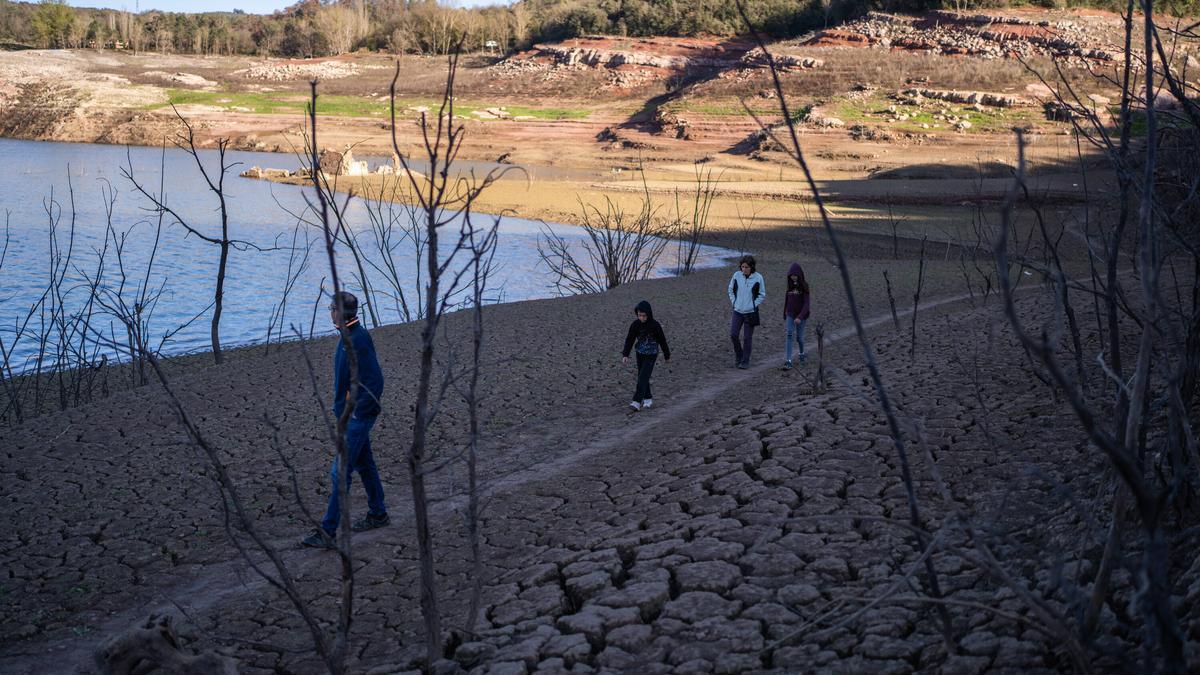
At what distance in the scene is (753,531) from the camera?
5.49 m

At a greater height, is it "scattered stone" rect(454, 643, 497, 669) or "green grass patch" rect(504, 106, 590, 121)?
"green grass patch" rect(504, 106, 590, 121)

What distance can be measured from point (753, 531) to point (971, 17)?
60.8 metres

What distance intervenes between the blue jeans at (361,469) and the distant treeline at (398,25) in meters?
67.3

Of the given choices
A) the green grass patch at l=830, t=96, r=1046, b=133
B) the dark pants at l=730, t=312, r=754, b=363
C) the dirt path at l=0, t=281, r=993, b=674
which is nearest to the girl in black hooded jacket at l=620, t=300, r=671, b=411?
the dirt path at l=0, t=281, r=993, b=674

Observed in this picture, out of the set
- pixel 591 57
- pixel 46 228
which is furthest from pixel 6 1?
pixel 46 228

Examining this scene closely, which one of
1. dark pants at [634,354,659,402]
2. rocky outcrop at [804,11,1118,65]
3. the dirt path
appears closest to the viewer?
the dirt path

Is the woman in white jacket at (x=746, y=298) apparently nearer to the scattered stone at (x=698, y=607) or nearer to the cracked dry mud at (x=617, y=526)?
the cracked dry mud at (x=617, y=526)

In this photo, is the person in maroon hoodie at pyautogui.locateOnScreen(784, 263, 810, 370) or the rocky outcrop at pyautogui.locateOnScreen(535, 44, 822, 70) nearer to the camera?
the person in maroon hoodie at pyautogui.locateOnScreen(784, 263, 810, 370)

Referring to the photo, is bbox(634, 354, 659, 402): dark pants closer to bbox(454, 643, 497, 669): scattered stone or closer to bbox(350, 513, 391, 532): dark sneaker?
bbox(350, 513, 391, 532): dark sneaker

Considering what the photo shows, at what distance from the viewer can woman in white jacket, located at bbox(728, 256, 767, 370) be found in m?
10.8

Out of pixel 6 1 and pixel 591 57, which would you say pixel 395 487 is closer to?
pixel 591 57

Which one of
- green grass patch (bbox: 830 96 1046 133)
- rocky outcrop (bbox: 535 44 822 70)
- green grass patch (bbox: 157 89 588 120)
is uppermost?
rocky outcrop (bbox: 535 44 822 70)

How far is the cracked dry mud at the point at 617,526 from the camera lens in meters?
4.36

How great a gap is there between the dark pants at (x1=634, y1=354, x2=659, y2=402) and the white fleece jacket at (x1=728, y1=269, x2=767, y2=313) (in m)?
1.68
